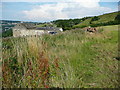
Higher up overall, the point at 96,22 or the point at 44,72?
the point at 96,22

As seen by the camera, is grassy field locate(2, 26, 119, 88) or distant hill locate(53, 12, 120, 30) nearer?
grassy field locate(2, 26, 119, 88)

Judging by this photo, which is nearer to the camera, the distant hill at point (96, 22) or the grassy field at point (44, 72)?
the grassy field at point (44, 72)

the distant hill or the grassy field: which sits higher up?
the distant hill

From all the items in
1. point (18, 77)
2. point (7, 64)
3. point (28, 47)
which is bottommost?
point (18, 77)

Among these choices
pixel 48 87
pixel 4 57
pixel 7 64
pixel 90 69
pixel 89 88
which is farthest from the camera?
pixel 90 69

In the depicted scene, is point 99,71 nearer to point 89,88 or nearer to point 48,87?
point 89,88

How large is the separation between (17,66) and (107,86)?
80.1 inches

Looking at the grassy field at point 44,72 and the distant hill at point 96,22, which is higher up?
the distant hill at point 96,22

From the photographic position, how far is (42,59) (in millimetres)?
3141

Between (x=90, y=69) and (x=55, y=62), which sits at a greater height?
(x=55, y=62)

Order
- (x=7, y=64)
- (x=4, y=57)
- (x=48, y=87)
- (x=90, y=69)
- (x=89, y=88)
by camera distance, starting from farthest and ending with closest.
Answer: (x=90, y=69) → (x=4, y=57) → (x=7, y=64) → (x=89, y=88) → (x=48, y=87)

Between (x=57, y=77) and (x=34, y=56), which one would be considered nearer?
(x=57, y=77)

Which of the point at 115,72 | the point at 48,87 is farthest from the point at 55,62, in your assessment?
the point at 115,72

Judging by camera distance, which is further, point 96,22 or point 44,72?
point 96,22
